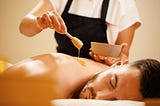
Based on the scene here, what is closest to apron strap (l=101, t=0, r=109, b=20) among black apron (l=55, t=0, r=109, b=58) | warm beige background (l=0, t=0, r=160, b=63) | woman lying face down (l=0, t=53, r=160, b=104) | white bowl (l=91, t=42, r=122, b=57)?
black apron (l=55, t=0, r=109, b=58)

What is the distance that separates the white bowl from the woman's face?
25 cm

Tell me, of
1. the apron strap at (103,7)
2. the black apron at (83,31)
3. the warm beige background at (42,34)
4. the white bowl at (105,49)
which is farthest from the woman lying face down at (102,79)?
the warm beige background at (42,34)

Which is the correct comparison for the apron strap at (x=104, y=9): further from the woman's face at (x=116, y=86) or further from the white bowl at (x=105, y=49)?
the woman's face at (x=116, y=86)

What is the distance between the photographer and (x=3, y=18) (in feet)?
7.05

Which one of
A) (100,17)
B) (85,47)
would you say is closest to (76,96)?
(85,47)

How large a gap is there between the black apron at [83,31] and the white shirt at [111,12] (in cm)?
3

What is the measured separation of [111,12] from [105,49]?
427 mm

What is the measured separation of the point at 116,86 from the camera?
2.76ft

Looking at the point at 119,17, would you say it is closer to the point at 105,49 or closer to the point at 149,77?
the point at 105,49

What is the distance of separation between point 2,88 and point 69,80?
648 millimetres

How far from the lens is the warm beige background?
2.15 meters

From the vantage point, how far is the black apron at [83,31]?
1.39m

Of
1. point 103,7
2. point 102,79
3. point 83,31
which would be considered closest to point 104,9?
point 103,7

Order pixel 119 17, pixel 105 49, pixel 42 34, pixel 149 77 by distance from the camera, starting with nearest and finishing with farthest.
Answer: pixel 149 77 → pixel 105 49 → pixel 119 17 → pixel 42 34
